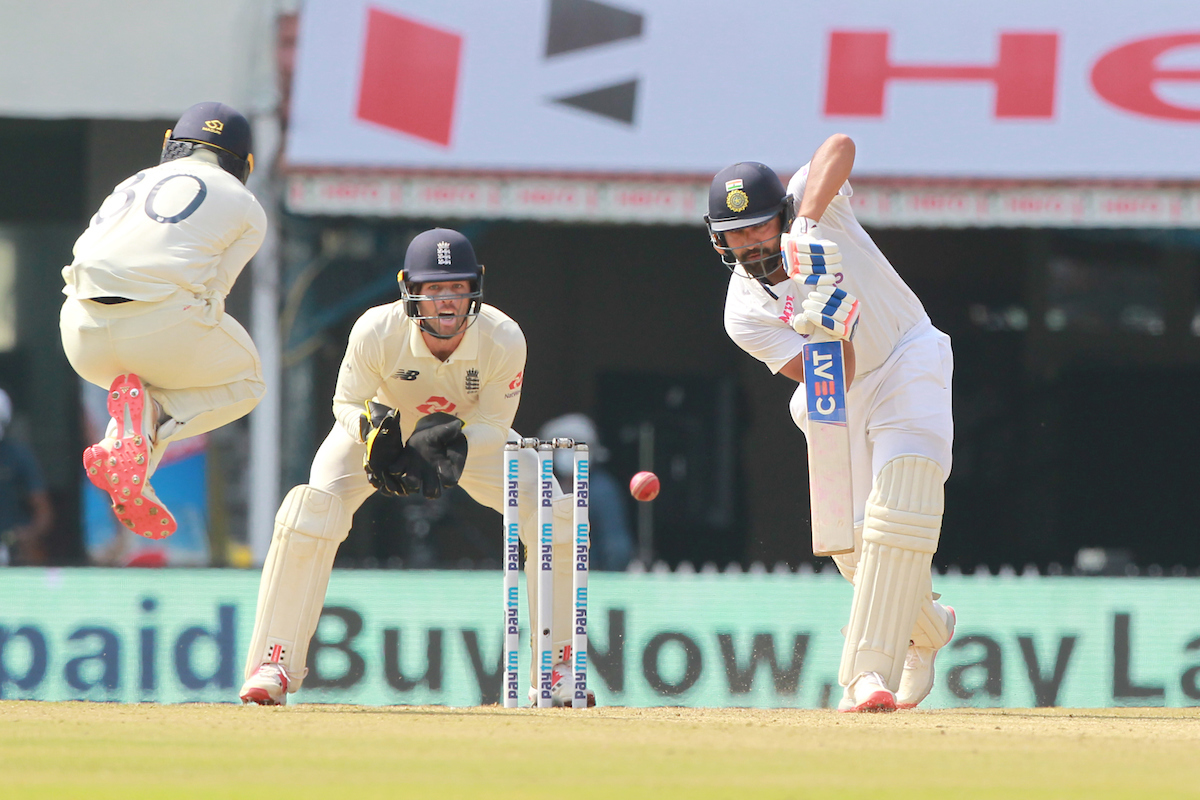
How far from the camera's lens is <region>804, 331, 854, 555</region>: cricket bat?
511 centimetres

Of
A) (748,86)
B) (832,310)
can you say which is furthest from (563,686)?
(748,86)

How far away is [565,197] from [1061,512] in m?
3.53

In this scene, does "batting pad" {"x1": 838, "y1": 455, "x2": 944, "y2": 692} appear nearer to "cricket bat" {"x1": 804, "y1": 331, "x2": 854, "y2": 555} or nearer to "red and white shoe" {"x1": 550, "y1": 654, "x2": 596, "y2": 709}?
"cricket bat" {"x1": 804, "y1": 331, "x2": 854, "y2": 555}

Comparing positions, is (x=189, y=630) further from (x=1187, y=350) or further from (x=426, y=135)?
(x=1187, y=350)

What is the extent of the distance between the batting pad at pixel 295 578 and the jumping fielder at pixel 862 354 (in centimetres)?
139

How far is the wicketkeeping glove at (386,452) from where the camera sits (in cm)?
523

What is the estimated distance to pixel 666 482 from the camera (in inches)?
412

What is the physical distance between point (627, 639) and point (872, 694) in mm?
2074

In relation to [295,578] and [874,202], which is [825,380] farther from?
[874,202]

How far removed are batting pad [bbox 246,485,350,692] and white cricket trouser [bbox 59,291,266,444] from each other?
1.24 ft

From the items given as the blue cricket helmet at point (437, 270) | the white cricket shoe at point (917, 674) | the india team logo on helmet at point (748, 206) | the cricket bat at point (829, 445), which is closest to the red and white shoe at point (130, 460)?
the blue cricket helmet at point (437, 270)

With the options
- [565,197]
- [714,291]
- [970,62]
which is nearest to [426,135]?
[565,197]

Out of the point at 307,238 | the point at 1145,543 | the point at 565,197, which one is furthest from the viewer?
the point at 1145,543

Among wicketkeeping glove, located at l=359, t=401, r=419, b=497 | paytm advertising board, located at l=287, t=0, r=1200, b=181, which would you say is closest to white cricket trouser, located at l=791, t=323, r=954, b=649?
wicketkeeping glove, located at l=359, t=401, r=419, b=497
